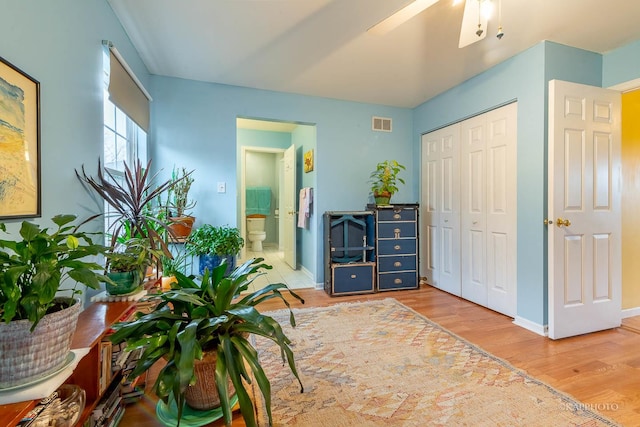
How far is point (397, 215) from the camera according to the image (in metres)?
3.40

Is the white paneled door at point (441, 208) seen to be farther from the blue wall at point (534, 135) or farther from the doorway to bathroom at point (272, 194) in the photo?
the doorway to bathroom at point (272, 194)

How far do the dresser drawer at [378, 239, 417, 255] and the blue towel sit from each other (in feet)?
12.6

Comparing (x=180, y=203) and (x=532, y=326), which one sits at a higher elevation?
(x=180, y=203)

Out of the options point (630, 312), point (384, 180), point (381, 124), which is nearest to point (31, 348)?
point (384, 180)

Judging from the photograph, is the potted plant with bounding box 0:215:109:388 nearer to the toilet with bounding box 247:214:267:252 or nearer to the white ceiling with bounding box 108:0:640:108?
the white ceiling with bounding box 108:0:640:108

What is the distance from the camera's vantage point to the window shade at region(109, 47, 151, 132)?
1.86 m

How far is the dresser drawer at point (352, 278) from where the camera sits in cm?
322

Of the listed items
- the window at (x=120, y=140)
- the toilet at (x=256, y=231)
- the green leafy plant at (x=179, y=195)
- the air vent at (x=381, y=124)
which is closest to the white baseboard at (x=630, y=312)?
the air vent at (x=381, y=124)

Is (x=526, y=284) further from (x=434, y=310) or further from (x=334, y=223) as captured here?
(x=334, y=223)

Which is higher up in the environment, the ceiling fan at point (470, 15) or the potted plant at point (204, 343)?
the ceiling fan at point (470, 15)

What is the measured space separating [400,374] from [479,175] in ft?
7.01

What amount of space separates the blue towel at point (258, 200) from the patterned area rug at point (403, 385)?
177 inches

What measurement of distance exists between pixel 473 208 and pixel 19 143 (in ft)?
11.0

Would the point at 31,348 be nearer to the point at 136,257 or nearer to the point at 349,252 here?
the point at 136,257
